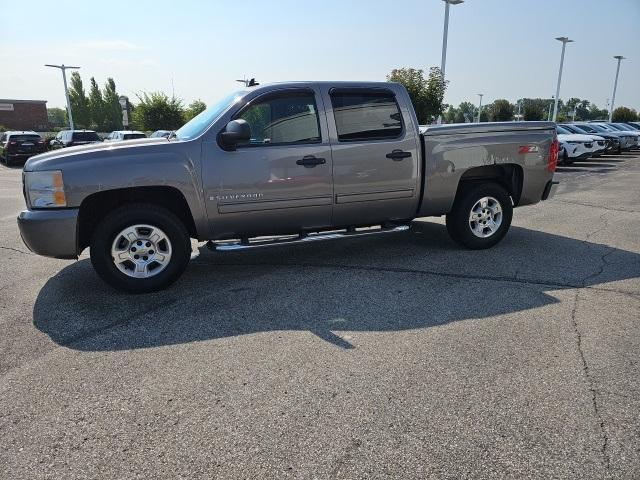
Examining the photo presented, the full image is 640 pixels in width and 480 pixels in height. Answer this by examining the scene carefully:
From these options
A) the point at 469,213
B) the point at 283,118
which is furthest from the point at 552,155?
the point at 283,118

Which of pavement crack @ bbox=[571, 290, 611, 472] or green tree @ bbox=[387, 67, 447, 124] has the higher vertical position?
green tree @ bbox=[387, 67, 447, 124]

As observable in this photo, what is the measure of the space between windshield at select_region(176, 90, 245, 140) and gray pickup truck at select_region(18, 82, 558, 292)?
0.02 m

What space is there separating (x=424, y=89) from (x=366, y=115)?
20407mm

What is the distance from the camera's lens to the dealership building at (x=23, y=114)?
65.8m

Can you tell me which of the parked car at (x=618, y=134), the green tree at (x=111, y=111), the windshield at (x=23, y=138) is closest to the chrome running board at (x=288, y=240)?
the parked car at (x=618, y=134)

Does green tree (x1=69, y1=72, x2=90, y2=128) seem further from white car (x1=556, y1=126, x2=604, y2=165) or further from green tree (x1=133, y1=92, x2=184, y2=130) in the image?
white car (x1=556, y1=126, x2=604, y2=165)

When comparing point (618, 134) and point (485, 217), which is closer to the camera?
point (485, 217)

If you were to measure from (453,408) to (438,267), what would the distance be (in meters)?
2.80

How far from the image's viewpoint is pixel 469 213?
597cm

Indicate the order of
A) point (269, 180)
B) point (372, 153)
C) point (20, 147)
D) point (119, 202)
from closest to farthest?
point (119, 202)
point (269, 180)
point (372, 153)
point (20, 147)

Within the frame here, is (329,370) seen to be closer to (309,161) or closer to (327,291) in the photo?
(327,291)

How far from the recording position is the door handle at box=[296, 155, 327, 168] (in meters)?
5.00

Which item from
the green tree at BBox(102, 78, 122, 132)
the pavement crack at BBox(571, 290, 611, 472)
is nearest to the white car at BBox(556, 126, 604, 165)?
the pavement crack at BBox(571, 290, 611, 472)

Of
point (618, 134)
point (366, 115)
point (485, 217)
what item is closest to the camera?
point (366, 115)
